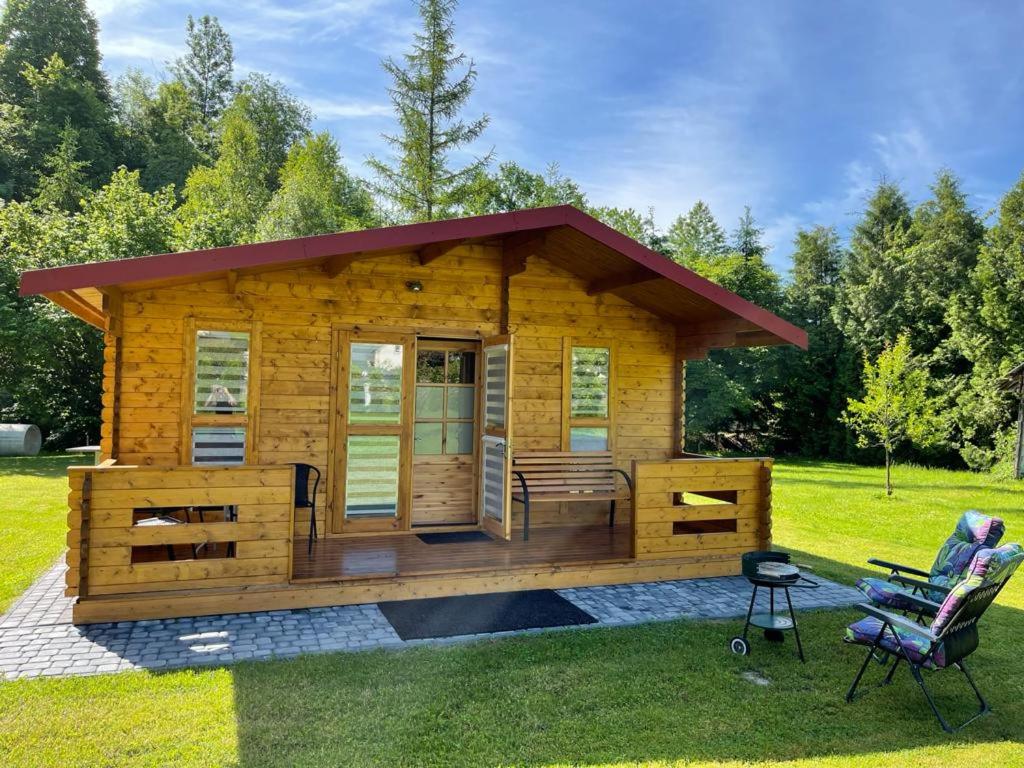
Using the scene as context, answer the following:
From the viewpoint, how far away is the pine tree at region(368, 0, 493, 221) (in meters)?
19.7

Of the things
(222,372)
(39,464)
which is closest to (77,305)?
(222,372)

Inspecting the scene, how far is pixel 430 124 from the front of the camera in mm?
19953

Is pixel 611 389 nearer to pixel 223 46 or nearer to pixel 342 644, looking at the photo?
pixel 342 644

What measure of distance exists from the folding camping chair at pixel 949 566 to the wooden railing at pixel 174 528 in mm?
4003

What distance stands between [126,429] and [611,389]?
4.66m

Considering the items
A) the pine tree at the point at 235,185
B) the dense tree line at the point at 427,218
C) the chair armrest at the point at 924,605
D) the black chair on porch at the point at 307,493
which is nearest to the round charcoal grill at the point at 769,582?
the chair armrest at the point at 924,605

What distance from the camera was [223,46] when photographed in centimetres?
3444

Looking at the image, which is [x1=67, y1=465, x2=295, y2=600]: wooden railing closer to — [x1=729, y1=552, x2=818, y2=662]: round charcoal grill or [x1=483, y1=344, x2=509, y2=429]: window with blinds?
[x1=483, y1=344, x2=509, y2=429]: window with blinds

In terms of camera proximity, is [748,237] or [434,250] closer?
[434,250]

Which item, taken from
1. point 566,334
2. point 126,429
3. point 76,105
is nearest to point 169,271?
point 126,429

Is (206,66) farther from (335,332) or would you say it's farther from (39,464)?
(335,332)

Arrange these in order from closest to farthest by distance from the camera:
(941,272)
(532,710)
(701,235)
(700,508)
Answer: (532,710)
(700,508)
(941,272)
(701,235)

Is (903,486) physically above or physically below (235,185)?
below

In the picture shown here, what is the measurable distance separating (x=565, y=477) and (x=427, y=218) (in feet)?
48.1
